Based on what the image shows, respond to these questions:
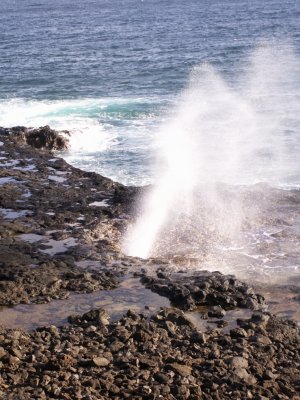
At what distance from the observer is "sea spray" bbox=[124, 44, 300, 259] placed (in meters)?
Answer: 24.2

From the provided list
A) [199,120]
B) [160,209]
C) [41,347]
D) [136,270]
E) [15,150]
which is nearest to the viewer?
[41,347]

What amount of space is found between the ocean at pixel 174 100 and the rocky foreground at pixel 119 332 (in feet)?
8.66

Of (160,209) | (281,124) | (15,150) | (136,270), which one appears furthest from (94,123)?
(136,270)

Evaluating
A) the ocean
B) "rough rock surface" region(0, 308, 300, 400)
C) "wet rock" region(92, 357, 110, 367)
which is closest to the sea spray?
the ocean

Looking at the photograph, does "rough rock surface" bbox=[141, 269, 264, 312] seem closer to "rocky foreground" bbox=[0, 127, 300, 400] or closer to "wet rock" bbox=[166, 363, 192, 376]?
"rocky foreground" bbox=[0, 127, 300, 400]

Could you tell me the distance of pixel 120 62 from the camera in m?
58.4

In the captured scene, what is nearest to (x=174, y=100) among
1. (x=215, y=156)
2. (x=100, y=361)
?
(x=215, y=156)

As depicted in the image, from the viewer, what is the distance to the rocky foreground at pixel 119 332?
47.3 feet

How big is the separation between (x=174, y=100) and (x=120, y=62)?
569 inches

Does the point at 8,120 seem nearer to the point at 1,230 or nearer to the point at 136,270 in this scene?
the point at 1,230

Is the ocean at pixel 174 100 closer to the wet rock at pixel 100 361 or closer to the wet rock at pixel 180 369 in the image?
the wet rock at pixel 180 369

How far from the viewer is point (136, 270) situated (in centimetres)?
2058

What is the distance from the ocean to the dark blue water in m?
0.10

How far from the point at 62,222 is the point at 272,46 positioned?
44187mm
